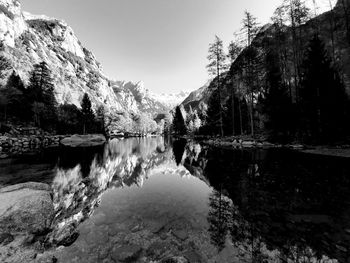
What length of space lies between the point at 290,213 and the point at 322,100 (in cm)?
1787

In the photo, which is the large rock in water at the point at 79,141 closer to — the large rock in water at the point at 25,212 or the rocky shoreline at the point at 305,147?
the rocky shoreline at the point at 305,147

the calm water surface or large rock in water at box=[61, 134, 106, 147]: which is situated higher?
large rock in water at box=[61, 134, 106, 147]

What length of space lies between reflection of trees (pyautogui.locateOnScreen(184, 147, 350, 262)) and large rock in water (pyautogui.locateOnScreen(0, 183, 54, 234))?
5.24 metres

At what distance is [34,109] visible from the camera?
143 feet

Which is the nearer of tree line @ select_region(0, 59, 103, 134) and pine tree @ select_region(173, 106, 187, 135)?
tree line @ select_region(0, 59, 103, 134)

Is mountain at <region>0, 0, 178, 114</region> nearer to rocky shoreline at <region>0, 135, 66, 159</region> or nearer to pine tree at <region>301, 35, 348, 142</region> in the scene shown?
rocky shoreline at <region>0, 135, 66, 159</region>

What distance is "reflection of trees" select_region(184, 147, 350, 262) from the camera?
148 inches

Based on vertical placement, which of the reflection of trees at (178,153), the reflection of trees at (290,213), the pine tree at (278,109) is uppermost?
the pine tree at (278,109)

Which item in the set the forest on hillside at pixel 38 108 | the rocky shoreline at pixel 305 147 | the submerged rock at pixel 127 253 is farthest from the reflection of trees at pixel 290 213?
the forest on hillside at pixel 38 108

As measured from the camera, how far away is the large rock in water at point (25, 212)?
477 centimetres

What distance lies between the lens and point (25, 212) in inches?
212

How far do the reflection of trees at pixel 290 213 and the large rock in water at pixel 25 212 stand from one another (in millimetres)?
5241

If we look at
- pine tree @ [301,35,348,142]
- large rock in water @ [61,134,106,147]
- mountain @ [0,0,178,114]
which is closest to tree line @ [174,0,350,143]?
pine tree @ [301,35,348,142]

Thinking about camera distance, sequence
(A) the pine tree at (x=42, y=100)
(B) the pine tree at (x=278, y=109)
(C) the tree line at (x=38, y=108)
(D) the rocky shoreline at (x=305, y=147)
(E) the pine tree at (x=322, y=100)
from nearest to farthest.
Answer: (D) the rocky shoreline at (x=305, y=147) → (E) the pine tree at (x=322, y=100) → (B) the pine tree at (x=278, y=109) → (C) the tree line at (x=38, y=108) → (A) the pine tree at (x=42, y=100)
